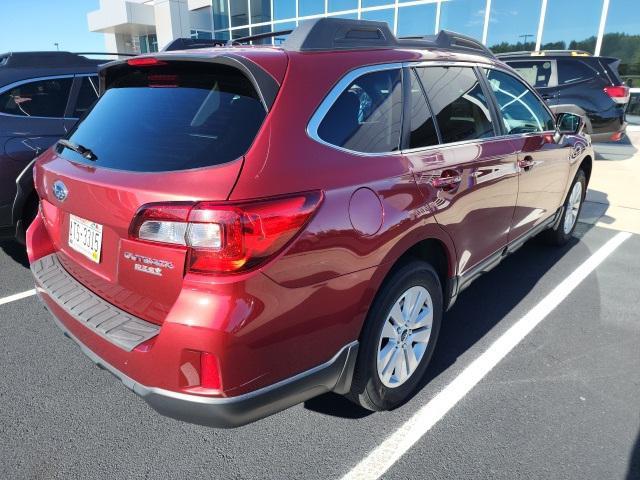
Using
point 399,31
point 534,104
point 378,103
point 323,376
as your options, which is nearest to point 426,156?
point 378,103

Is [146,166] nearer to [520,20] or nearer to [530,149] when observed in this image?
[530,149]

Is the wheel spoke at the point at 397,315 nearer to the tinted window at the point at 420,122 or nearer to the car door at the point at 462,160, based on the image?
the car door at the point at 462,160

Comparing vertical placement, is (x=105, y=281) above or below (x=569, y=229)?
above

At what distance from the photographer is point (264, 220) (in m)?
1.65

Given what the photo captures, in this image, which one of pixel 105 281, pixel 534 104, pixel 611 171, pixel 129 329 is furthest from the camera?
pixel 611 171

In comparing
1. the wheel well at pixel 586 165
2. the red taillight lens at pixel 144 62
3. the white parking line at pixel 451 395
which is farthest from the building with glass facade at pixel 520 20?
the red taillight lens at pixel 144 62

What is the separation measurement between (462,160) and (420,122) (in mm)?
367

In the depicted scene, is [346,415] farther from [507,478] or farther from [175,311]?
[175,311]

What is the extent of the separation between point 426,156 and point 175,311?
4.68ft

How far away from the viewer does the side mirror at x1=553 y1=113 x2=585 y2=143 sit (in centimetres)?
423

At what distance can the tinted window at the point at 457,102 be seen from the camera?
2586 mm

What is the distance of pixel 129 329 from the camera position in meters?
1.87

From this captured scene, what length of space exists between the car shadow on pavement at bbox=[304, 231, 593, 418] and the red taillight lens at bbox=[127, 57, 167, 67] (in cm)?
189

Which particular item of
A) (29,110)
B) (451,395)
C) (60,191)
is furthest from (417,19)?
(60,191)
